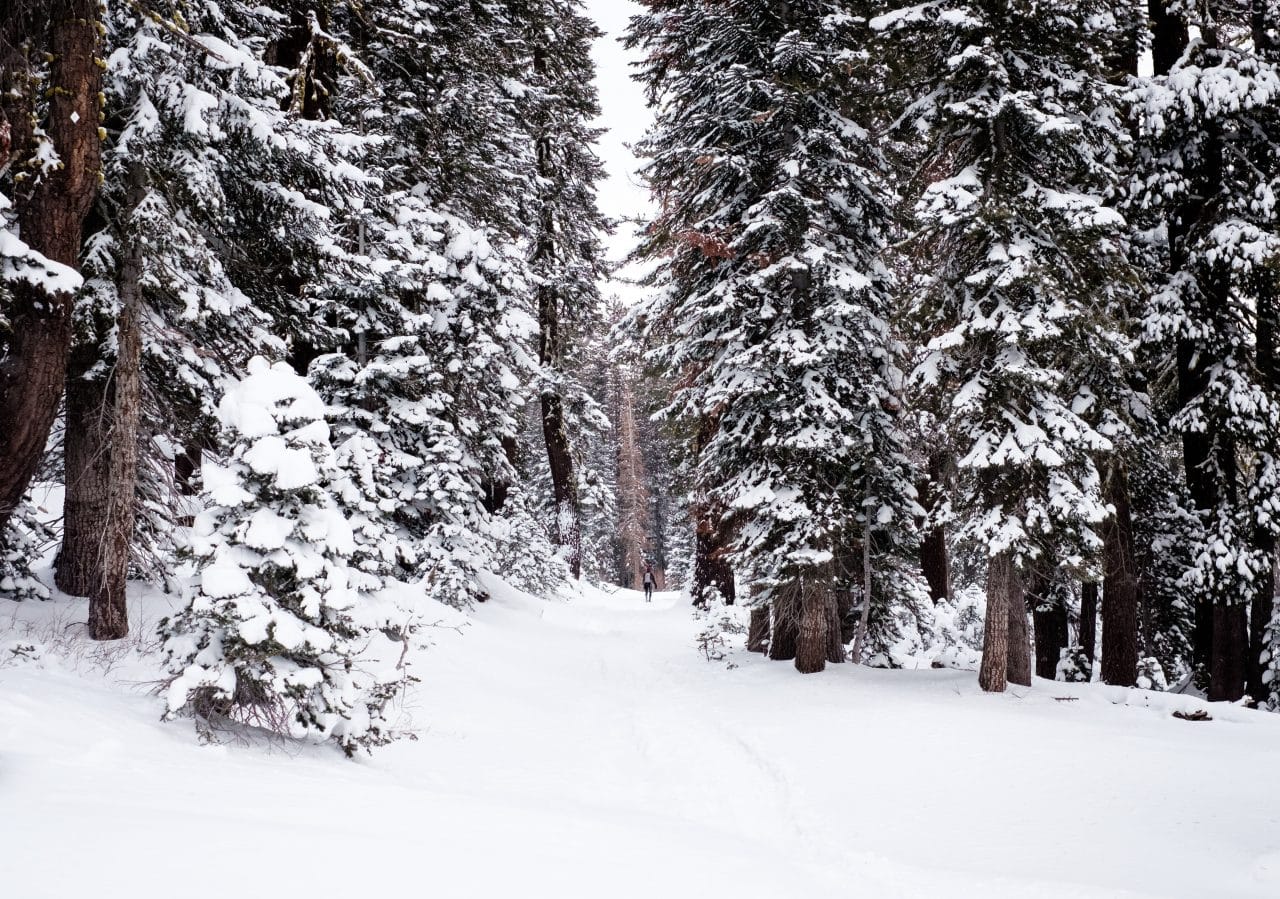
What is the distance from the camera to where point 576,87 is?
2256 centimetres

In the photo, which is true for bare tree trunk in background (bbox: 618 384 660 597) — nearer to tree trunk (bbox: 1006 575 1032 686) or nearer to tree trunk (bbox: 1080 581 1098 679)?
tree trunk (bbox: 1080 581 1098 679)

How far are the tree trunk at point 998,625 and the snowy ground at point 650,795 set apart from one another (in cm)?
49

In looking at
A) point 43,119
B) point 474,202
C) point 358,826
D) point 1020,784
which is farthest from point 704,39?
point 358,826

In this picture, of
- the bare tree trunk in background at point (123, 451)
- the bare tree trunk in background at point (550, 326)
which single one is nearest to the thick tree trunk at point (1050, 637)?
the bare tree trunk in background at point (550, 326)

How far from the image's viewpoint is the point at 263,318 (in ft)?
32.2

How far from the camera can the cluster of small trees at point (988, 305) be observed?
393 inches

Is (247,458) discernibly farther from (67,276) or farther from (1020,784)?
(1020,784)

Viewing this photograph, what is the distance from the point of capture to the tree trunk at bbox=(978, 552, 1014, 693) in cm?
1031

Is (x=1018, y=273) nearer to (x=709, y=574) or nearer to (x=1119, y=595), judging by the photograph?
(x=1119, y=595)

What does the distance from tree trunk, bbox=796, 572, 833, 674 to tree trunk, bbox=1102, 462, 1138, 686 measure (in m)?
4.30

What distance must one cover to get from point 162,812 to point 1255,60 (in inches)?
600

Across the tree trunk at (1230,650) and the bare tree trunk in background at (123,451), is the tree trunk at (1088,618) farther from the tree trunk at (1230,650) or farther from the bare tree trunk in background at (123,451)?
the bare tree trunk in background at (123,451)

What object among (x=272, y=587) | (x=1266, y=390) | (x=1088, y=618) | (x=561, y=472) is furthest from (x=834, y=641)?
(x=561, y=472)

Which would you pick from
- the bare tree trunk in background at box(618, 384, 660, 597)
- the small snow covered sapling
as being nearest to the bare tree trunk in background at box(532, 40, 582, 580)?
the small snow covered sapling
